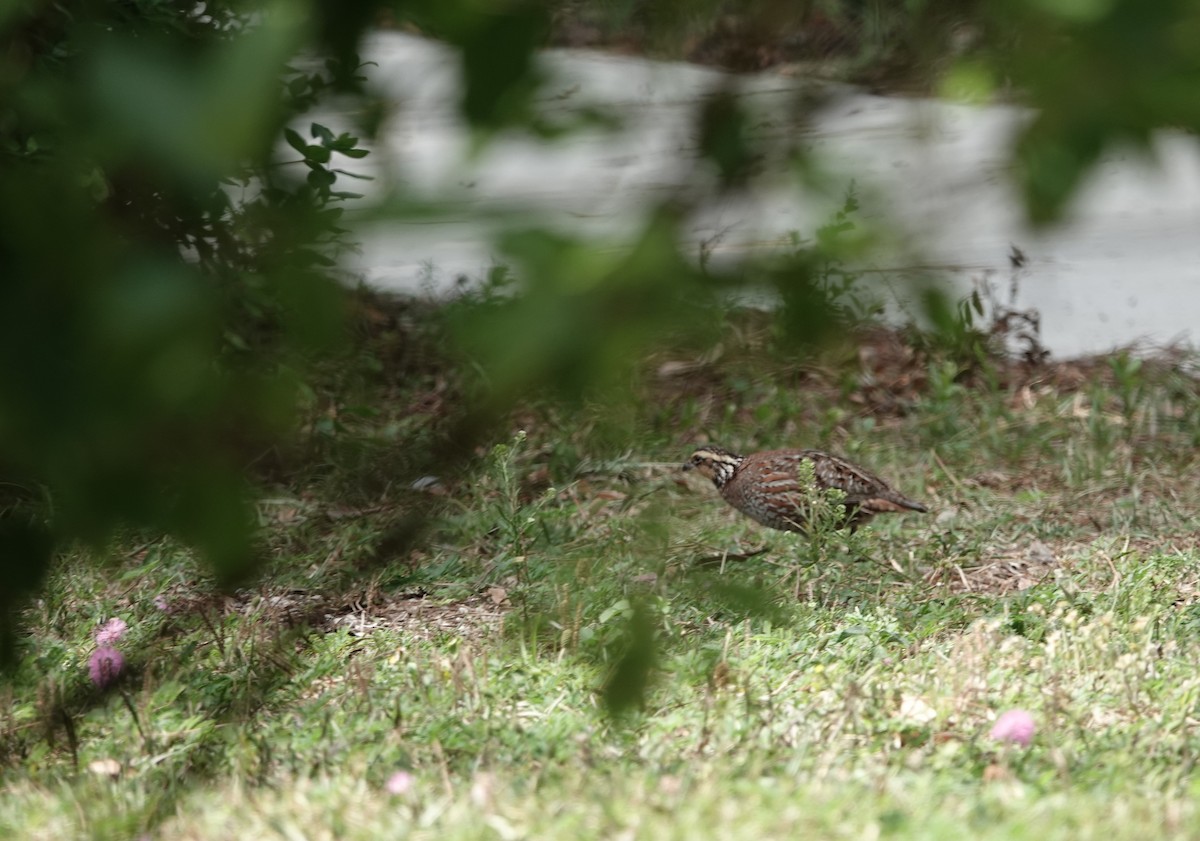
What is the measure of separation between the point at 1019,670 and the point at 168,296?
9.86ft

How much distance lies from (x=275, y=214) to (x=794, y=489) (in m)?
3.82

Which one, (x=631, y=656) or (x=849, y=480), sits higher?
(x=631, y=656)

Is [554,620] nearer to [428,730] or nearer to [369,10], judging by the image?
[428,730]

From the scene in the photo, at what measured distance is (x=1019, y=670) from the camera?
3795 mm

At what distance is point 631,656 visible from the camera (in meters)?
1.54

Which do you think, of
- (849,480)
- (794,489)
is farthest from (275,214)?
(849,480)

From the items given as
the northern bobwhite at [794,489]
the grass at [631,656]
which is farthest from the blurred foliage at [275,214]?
the northern bobwhite at [794,489]

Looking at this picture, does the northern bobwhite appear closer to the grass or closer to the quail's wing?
the quail's wing

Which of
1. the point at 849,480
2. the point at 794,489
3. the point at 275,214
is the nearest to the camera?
the point at 275,214

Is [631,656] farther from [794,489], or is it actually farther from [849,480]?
[849,480]

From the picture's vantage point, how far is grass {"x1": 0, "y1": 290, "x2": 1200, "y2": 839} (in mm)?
2779

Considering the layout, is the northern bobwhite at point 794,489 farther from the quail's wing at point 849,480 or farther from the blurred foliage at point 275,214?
the blurred foliage at point 275,214

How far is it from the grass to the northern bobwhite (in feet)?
0.36

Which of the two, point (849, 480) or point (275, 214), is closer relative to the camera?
point (275, 214)
